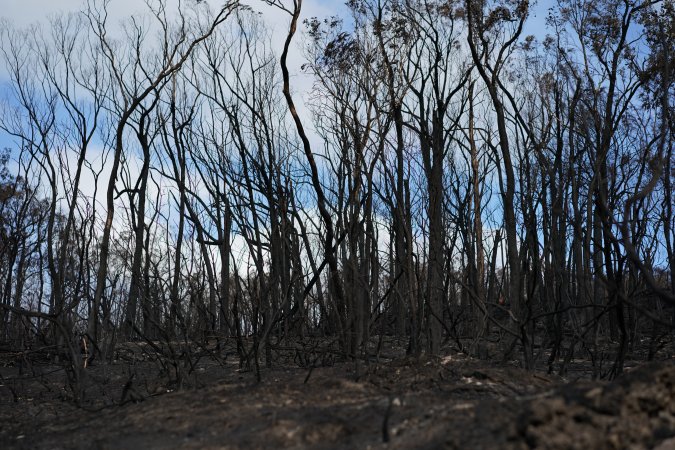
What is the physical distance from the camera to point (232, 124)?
41.0ft

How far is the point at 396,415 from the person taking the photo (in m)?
3.57

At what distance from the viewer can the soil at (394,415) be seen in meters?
2.74

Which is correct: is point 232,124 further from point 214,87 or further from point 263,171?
point 263,171

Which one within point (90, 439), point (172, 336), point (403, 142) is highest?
point (403, 142)

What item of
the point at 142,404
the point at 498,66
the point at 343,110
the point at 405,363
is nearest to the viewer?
the point at 142,404

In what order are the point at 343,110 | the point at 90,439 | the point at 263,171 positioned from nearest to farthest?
the point at 90,439
the point at 343,110
the point at 263,171

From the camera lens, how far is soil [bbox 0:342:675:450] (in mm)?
2744

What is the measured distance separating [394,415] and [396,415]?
0.01 m

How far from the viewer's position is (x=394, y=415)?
11.7ft

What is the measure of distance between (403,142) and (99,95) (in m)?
7.60

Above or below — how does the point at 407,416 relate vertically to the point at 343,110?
below

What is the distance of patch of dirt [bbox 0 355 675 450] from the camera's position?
9.00ft

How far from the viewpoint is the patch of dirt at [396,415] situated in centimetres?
274

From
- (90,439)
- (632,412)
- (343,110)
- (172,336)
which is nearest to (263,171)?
(343,110)
